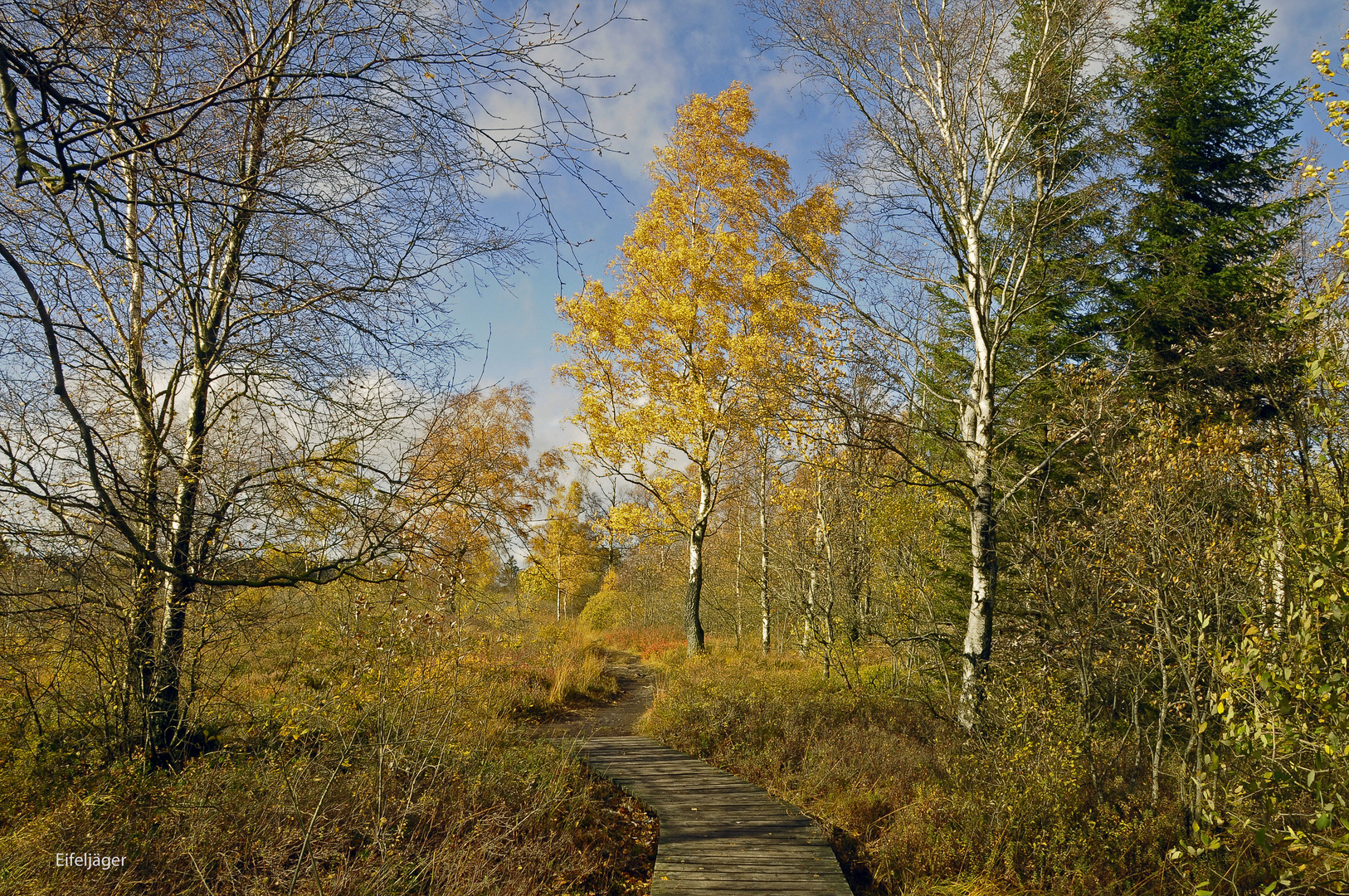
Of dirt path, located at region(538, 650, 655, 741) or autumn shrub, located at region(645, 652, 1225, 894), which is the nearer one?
autumn shrub, located at region(645, 652, 1225, 894)

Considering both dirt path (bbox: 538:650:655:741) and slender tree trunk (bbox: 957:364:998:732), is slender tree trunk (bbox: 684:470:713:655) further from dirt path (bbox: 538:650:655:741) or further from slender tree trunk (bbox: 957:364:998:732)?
slender tree trunk (bbox: 957:364:998:732)

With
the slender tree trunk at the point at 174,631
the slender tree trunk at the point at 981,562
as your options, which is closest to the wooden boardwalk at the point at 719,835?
the slender tree trunk at the point at 981,562

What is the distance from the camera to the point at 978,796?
Answer: 5.54 metres

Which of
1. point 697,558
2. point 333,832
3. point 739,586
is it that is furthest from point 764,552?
point 333,832

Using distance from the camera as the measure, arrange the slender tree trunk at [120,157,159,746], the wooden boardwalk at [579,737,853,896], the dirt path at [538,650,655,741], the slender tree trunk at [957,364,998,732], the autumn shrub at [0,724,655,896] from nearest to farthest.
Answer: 1. the autumn shrub at [0,724,655,896]
2. the slender tree trunk at [120,157,159,746]
3. the wooden boardwalk at [579,737,853,896]
4. the slender tree trunk at [957,364,998,732]
5. the dirt path at [538,650,655,741]

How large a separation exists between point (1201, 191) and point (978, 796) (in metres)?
11.0

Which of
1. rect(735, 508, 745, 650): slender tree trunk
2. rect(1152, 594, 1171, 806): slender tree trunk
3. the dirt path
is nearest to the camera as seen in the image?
rect(1152, 594, 1171, 806): slender tree trunk

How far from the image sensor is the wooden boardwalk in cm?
469

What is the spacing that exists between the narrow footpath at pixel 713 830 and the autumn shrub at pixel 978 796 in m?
0.40

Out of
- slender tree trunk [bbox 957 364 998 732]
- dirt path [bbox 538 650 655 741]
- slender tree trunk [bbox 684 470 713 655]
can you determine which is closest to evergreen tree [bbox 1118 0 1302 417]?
slender tree trunk [bbox 957 364 998 732]

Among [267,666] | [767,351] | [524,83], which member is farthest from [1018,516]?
[267,666]

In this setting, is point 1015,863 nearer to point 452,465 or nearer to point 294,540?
point 452,465

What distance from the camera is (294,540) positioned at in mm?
4586

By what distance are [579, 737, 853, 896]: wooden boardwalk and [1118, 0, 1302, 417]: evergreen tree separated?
808cm
